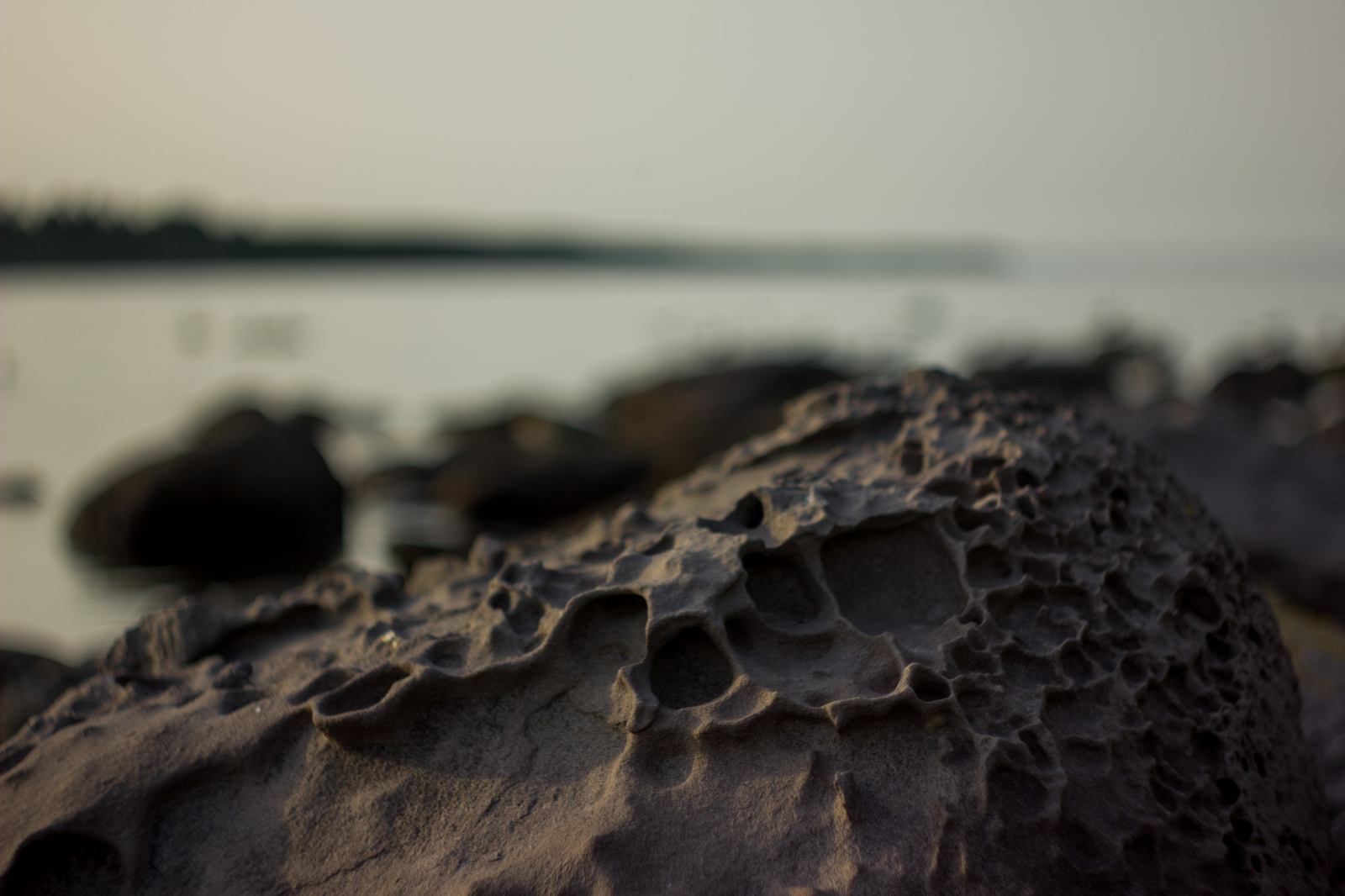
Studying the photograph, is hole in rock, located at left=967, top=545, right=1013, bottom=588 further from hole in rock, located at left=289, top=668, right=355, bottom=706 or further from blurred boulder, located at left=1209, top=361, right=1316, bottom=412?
blurred boulder, located at left=1209, top=361, right=1316, bottom=412

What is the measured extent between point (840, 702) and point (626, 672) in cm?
36

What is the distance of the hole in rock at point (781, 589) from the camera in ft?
6.57

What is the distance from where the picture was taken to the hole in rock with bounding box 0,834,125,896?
1.88m

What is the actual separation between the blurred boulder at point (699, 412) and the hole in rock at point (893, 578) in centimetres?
624

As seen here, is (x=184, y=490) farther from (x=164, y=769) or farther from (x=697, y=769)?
(x=697, y=769)

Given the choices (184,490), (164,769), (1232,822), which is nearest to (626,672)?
(164,769)

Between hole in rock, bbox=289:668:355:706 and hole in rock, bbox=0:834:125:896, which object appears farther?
hole in rock, bbox=289:668:355:706

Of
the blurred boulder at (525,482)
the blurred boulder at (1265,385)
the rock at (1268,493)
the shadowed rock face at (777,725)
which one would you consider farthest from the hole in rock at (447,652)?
the blurred boulder at (1265,385)

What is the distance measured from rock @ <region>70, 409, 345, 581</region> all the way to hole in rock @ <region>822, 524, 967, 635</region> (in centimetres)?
571

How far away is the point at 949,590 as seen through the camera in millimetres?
2021

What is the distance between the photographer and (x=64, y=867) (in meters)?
1.92

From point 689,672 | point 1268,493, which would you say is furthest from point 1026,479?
point 1268,493

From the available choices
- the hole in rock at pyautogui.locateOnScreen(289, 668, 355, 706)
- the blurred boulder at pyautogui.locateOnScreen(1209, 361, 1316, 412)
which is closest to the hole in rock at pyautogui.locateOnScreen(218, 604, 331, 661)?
the hole in rock at pyautogui.locateOnScreen(289, 668, 355, 706)

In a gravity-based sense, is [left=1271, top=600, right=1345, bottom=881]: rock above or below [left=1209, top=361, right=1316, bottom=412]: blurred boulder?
above
